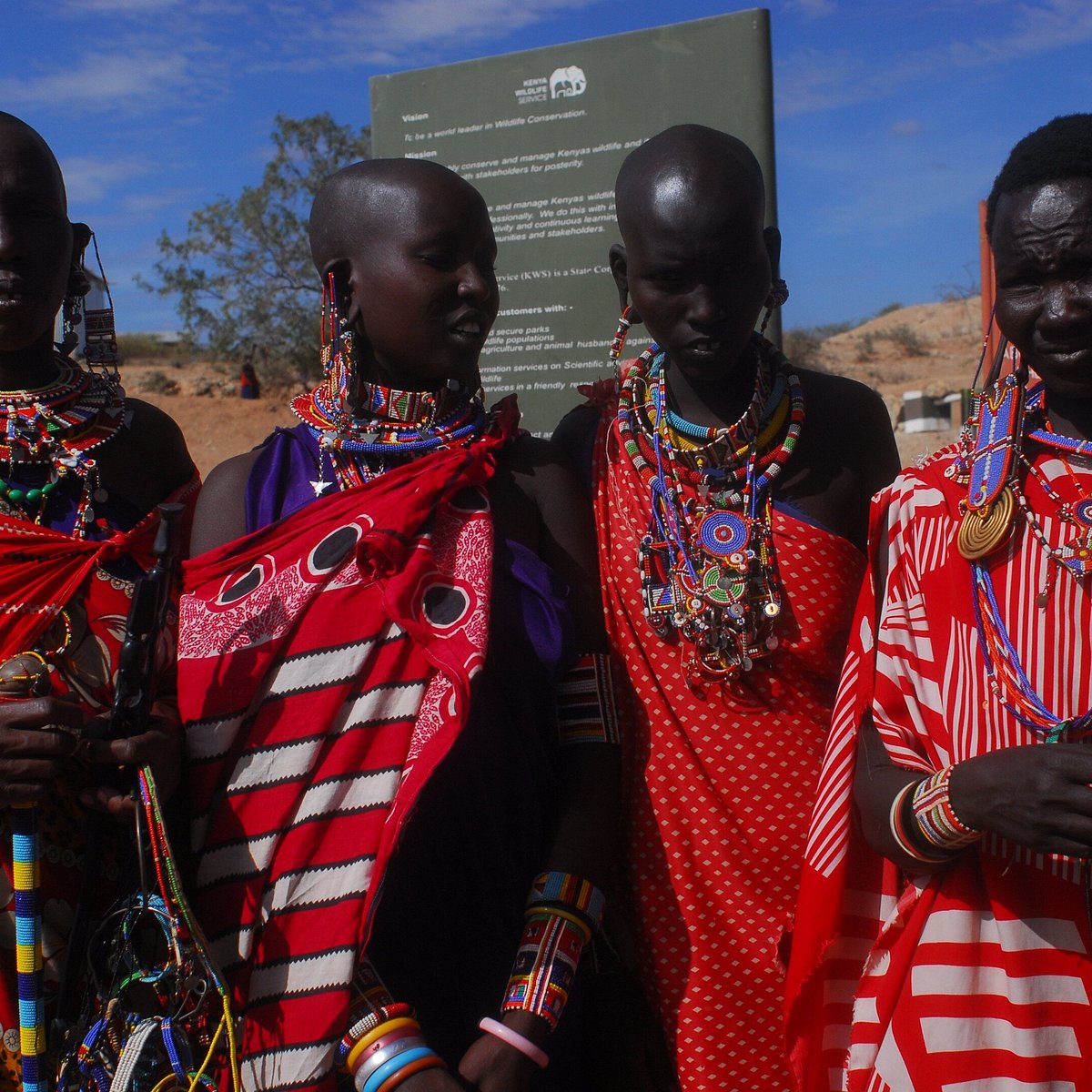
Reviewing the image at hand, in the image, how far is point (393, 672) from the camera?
1.89 metres

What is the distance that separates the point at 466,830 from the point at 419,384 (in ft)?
2.66

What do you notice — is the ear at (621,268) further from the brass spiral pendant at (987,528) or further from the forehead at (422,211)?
the brass spiral pendant at (987,528)

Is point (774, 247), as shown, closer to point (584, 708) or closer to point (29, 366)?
point (584, 708)

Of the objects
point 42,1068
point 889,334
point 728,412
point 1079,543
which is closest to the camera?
point 1079,543

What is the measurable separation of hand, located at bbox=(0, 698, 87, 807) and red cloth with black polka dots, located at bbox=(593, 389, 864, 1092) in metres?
0.98

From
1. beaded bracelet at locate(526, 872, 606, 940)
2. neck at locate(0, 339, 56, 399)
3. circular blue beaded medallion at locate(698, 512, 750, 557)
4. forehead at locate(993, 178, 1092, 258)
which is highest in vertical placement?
forehead at locate(993, 178, 1092, 258)

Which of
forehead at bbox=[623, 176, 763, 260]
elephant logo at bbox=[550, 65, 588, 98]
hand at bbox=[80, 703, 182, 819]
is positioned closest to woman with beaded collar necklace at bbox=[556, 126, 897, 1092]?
forehead at bbox=[623, 176, 763, 260]

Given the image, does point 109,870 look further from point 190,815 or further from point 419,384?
point 419,384

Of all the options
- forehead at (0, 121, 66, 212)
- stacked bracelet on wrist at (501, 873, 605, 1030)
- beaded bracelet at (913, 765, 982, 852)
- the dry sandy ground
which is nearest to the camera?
beaded bracelet at (913, 765, 982, 852)

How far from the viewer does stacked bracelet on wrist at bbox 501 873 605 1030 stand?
184 cm

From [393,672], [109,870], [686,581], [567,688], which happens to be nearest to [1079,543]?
[686,581]

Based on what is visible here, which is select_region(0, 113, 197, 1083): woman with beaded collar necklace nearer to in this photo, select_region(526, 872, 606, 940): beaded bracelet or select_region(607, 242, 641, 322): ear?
select_region(526, 872, 606, 940): beaded bracelet

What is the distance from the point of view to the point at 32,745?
179 cm

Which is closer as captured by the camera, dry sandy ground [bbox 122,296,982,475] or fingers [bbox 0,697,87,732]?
fingers [bbox 0,697,87,732]
